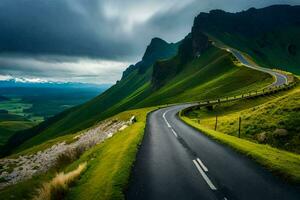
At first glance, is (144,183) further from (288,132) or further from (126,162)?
(288,132)

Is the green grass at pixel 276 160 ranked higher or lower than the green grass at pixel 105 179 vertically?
lower

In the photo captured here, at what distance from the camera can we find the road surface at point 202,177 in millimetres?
11289

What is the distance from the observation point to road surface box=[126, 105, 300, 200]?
11289 mm

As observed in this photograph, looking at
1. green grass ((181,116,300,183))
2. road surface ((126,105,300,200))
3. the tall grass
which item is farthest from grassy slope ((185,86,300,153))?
the tall grass

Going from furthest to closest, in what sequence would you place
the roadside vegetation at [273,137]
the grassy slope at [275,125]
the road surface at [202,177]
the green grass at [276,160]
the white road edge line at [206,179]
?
the grassy slope at [275,125] → the roadside vegetation at [273,137] → the green grass at [276,160] → the white road edge line at [206,179] → the road surface at [202,177]

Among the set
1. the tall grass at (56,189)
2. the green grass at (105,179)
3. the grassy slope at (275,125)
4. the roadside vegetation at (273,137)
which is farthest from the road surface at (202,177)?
the grassy slope at (275,125)

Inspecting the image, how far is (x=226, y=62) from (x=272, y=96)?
3230 inches

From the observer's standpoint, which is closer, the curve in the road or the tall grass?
the curve in the road

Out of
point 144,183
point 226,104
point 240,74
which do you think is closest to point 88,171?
point 144,183

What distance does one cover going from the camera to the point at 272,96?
A: 206 ft

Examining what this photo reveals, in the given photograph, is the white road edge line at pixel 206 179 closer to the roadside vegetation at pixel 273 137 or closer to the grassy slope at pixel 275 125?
the roadside vegetation at pixel 273 137

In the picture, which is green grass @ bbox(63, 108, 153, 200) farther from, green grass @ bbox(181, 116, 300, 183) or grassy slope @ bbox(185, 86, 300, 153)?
grassy slope @ bbox(185, 86, 300, 153)

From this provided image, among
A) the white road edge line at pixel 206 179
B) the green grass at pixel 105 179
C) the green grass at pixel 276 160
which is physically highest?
the green grass at pixel 105 179

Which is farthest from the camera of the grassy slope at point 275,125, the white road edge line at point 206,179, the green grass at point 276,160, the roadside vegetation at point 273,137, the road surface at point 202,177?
the grassy slope at point 275,125
